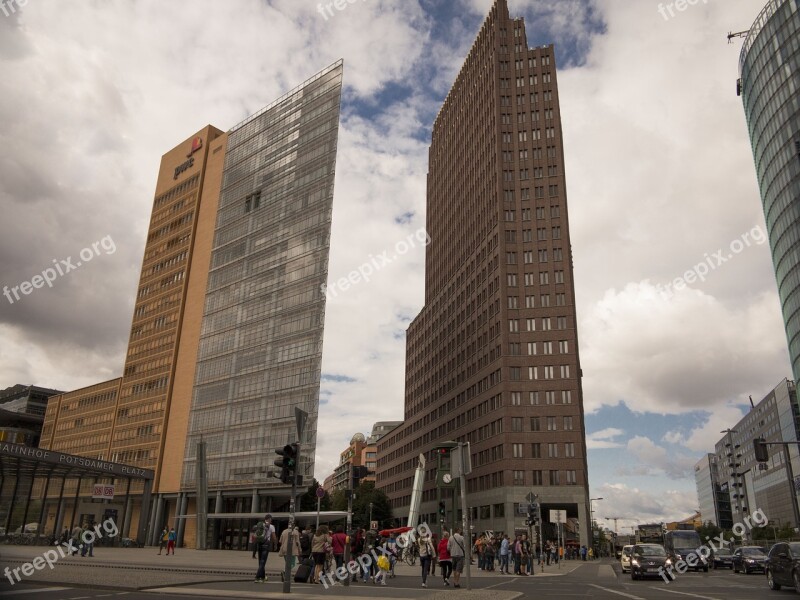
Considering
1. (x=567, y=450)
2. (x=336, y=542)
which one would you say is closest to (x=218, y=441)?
(x=567, y=450)

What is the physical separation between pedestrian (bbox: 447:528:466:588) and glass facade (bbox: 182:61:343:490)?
1902 inches

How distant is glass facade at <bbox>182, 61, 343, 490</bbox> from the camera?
74.1 metres

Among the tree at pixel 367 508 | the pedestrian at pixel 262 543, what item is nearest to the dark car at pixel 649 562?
the pedestrian at pixel 262 543

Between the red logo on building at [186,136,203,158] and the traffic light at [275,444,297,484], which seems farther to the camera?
the red logo on building at [186,136,203,158]

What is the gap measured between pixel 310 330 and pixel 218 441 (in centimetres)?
1994

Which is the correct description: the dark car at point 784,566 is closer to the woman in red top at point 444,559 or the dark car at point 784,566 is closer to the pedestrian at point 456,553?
the pedestrian at point 456,553

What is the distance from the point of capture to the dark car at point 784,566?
57.6ft

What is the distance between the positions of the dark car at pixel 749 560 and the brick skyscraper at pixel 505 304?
31.1 meters

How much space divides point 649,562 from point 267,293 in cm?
6268

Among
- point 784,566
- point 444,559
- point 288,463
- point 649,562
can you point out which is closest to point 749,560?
point 649,562

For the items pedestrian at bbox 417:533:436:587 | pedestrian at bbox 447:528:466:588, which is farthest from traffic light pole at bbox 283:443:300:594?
pedestrian at bbox 447:528:466:588

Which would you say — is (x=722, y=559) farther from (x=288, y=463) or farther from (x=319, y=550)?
(x=288, y=463)

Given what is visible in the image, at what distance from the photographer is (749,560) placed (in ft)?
106

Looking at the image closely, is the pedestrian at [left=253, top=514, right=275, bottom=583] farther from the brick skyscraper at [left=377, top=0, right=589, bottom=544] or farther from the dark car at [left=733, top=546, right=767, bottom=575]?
the brick skyscraper at [left=377, top=0, right=589, bottom=544]
